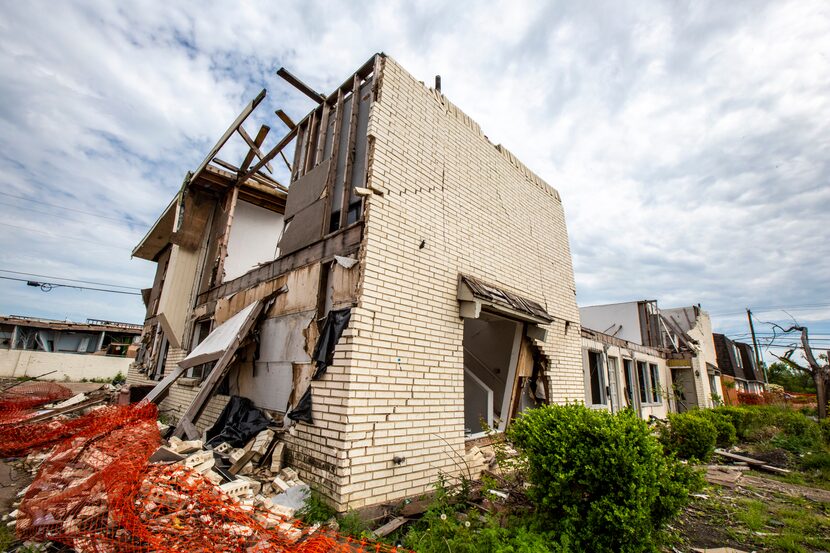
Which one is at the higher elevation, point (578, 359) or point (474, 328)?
point (474, 328)

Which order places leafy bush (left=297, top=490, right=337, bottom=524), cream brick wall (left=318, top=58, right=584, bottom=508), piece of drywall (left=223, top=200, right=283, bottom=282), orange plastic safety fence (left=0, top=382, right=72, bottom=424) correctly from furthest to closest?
piece of drywall (left=223, top=200, right=283, bottom=282), orange plastic safety fence (left=0, top=382, right=72, bottom=424), cream brick wall (left=318, top=58, right=584, bottom=508), leafy bush (left=297, top=490, right=337, bottom=524)

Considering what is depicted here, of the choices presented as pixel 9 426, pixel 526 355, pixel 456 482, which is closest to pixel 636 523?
pixel 456 482

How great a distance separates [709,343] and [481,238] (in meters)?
24.2

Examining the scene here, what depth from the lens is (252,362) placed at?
5.66m

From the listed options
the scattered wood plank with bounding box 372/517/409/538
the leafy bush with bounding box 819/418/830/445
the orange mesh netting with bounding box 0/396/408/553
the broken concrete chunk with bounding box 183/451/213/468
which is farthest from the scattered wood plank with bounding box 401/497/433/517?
the leafy bush with bounding box 819/418/830/445

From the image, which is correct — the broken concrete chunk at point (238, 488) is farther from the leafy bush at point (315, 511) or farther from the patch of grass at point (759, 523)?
the patch of grass at point (759, 523)

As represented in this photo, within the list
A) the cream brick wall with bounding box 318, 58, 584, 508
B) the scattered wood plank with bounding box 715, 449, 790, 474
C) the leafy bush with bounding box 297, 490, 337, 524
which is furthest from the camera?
the scattered wood plank with bounding box 715, 449, 790, 474

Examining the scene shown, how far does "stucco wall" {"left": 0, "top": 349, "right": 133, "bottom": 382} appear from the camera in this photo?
18.1 metres

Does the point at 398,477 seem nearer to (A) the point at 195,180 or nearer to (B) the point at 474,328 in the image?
(B) the point at 474,328

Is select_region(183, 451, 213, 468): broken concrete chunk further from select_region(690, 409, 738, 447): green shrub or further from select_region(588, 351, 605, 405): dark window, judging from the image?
select_region(690, 409, 738, 447): green shrub

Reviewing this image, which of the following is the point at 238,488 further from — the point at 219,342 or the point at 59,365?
the point at 59,365

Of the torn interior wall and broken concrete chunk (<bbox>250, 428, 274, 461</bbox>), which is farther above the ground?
the torn interior wall

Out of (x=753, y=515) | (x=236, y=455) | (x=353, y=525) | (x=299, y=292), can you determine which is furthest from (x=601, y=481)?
(x=299, y=292)

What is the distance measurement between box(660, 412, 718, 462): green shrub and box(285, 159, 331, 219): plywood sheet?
893 centimetres
